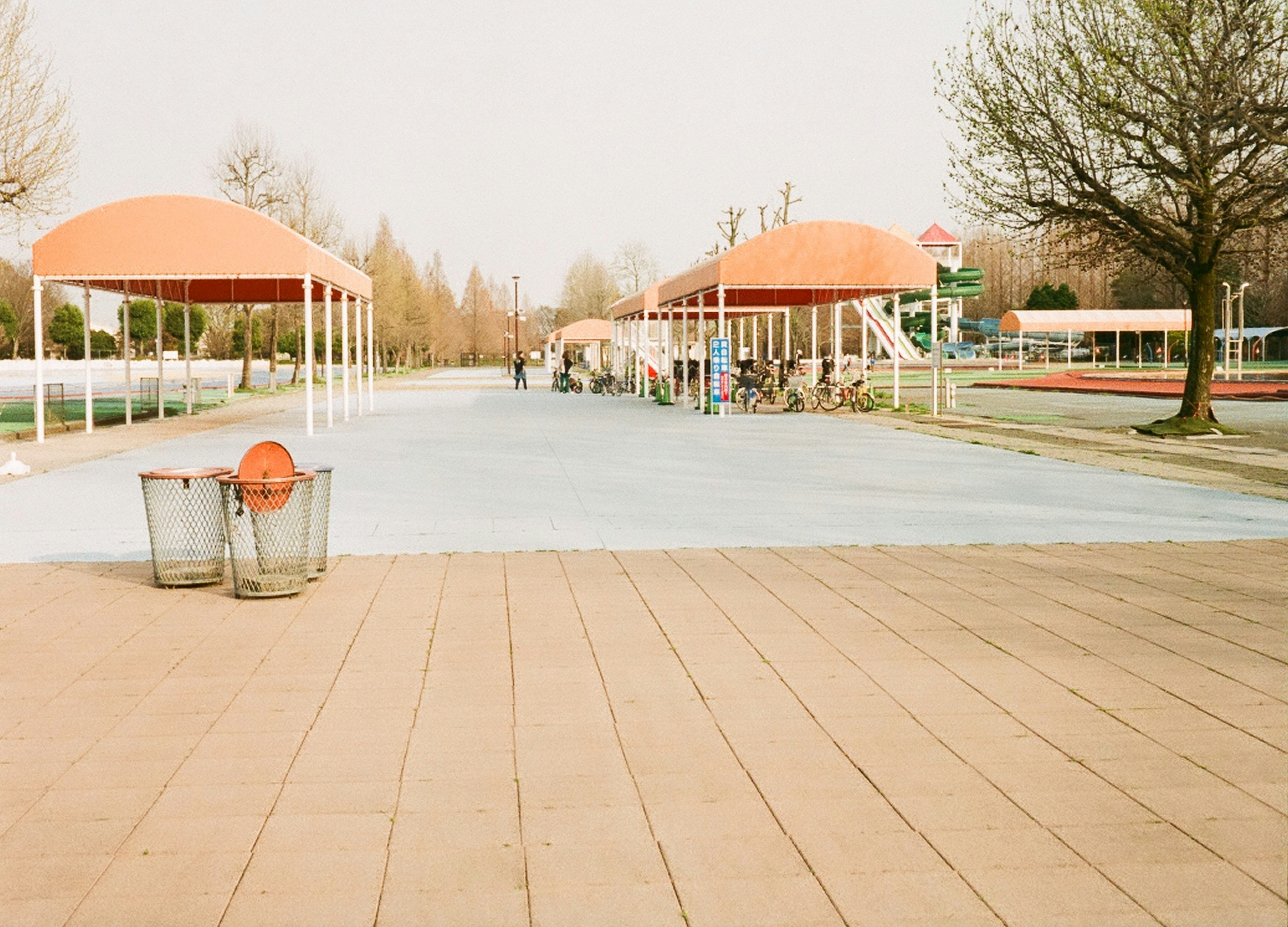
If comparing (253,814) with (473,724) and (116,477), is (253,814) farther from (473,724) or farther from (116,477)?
(116,477)

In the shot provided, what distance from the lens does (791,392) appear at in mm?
30844

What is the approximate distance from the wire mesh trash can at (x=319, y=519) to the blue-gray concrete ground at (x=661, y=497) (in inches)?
51.0

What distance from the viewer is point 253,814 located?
423cm

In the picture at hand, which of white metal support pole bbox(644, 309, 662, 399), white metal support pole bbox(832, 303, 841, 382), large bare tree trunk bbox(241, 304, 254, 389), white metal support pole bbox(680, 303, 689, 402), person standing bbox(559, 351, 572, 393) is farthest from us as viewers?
large bare tree trunk bbox(241, 304, 254, 389)

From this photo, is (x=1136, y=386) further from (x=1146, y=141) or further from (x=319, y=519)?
(x=319, y=519)

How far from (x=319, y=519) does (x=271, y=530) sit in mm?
474

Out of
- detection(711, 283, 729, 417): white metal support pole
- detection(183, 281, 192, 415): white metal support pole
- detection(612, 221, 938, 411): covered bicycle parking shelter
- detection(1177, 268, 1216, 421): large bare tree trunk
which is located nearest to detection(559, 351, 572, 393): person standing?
detection(612, 221, 938, 411): covered bicycle parking shelter

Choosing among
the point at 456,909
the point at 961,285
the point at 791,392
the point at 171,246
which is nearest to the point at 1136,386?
the point at 791,392

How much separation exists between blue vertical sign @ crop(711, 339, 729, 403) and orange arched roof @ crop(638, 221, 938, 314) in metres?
1.22

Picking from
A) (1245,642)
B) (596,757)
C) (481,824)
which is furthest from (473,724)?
(1245,642)

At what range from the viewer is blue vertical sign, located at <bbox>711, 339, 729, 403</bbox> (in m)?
28.3

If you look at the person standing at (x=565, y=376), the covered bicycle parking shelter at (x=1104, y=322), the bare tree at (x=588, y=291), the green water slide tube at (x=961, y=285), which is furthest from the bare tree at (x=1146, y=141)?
the bare tree at (x=588, y=291)

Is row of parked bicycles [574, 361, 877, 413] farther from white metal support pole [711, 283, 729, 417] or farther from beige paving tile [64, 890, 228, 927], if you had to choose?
beige paving tile [64, 890, 228, 927]

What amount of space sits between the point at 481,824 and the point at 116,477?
1286 cm
